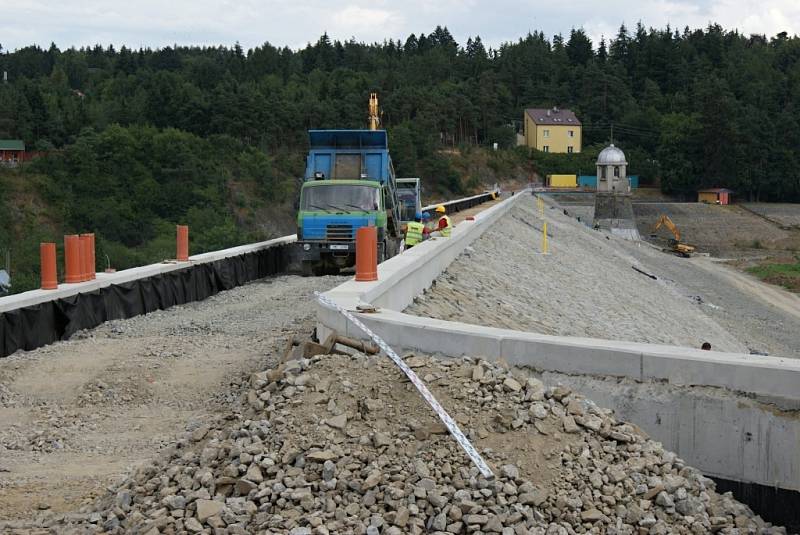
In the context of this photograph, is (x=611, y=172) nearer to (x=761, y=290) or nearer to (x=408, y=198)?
(x=761, y=290)

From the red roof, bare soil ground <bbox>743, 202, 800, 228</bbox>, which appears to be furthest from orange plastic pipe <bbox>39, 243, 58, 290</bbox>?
the red roof

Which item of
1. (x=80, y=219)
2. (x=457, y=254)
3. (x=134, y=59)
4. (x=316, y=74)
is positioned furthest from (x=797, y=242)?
(x=134, y=59)

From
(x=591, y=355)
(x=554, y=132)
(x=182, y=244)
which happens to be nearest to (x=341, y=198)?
(x=182, y=244)

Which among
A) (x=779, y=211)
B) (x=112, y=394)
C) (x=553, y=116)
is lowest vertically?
(x=779, y=211)

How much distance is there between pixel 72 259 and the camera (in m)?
16.1

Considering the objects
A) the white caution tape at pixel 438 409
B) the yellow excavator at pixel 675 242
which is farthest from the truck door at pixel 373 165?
the yellow excavator at pixel 675 242

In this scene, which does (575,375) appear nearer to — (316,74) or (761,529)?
(761,529)

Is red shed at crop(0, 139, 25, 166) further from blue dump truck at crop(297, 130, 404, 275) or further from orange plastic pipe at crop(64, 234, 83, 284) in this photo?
orange plastic pipe at crop(64, 234, 83, 284)

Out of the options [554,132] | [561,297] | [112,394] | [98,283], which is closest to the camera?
[112,394]

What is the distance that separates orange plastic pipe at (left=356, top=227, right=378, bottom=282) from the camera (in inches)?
533

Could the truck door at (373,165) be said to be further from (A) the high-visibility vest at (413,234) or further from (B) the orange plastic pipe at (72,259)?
(B) the orange plastic pipe at (72,259)

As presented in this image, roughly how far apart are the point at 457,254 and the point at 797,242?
6952 centimetres

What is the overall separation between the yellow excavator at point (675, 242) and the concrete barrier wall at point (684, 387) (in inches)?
2574

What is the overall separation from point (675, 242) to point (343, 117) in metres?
51.2
